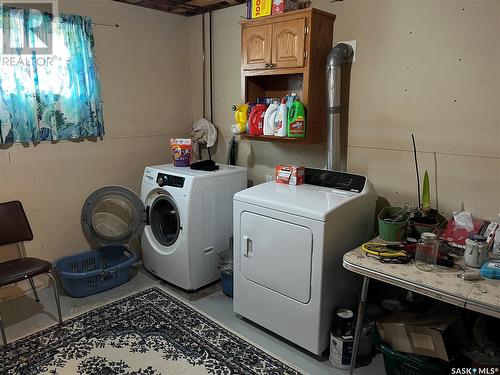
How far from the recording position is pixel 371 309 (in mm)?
2420

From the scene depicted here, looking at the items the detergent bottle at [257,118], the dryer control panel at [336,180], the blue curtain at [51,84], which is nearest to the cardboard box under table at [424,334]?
the dryer control panel at [336,180]

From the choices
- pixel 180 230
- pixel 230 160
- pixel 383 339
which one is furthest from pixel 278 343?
pixel 230 160

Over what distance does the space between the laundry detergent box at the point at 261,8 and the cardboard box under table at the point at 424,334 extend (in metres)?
2.14

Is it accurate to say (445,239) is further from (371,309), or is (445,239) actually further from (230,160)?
(230,160)

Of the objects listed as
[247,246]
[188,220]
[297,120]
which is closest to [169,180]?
[188,220]

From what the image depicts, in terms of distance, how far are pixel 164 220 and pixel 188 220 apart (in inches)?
17.8

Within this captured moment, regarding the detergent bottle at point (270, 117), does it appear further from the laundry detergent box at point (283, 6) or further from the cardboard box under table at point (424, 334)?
the cardboard box under table at point (424, 334)

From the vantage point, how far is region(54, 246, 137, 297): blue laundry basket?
2.92m

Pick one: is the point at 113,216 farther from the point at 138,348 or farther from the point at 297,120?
the point at 297,120

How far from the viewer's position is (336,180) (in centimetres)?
253

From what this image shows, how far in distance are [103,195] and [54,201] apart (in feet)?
1.42

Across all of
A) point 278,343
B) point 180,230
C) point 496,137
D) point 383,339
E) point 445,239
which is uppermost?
point 496,137

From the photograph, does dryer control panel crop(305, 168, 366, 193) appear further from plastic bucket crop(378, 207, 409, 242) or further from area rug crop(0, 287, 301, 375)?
area rug crop(0, 287, 301, 375)

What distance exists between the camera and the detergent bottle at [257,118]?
2.83 m
